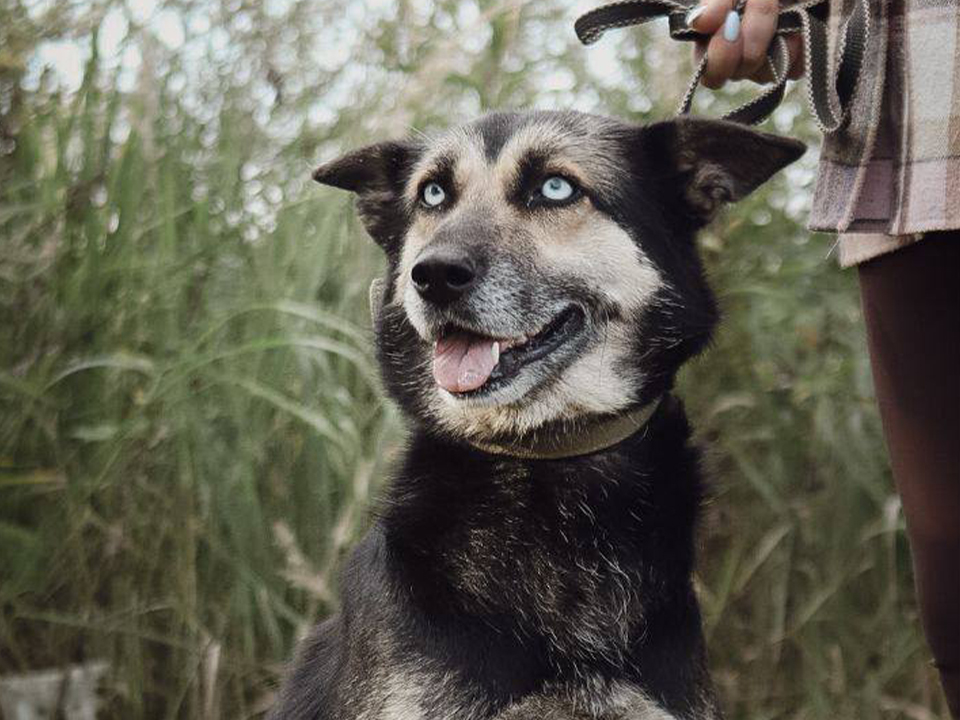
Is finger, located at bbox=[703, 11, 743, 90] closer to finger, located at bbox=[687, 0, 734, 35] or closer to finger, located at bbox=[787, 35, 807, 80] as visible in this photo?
finger, located at bbox=[687, 0, 734, 35]

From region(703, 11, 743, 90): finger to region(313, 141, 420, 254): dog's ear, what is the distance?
2.54 ft

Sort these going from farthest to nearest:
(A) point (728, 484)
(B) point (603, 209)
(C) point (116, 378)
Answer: (A) point (728, 484)
(C) point (116, 378)
(B) point (603, 209)

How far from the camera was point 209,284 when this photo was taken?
133 inches

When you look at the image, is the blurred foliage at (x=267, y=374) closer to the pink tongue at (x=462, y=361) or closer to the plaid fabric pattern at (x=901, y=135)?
the pink tongue at (x=462, y=361)

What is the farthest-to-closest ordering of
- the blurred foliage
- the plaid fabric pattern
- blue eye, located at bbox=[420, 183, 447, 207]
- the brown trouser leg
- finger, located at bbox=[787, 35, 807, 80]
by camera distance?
the blurred foliage < blue eye, located at bbox=[420, 183, 447, 207] < finger, located at bbox=[787, 35, 807, 80] < the brown trouser leg < the plaid fabric pattern

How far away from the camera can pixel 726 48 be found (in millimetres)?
2254

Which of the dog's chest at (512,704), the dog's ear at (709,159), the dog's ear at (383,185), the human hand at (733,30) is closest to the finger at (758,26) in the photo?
the human hand at (733,30)

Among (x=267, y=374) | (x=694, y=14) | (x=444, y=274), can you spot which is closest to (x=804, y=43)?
(x=694, y=14)

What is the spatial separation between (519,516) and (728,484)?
145 centimetres

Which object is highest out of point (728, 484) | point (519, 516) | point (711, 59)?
point (711, 59)

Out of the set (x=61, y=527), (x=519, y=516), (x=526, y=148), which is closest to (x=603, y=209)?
(x=526, y=148)

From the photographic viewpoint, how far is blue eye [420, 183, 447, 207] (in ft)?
8.64

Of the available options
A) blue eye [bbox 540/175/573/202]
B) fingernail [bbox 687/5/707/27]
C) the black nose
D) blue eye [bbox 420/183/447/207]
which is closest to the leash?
fingernail [bbox 687/5/707/27]

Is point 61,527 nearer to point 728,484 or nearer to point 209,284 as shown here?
point 209,284
